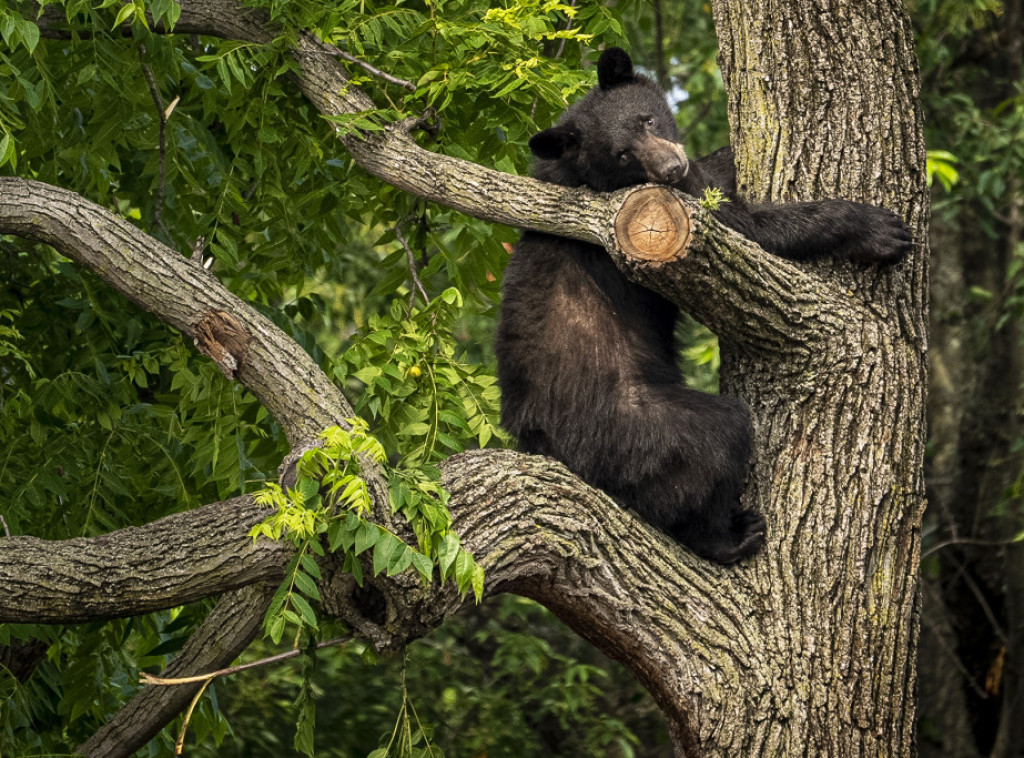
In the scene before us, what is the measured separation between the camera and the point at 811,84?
3881mm

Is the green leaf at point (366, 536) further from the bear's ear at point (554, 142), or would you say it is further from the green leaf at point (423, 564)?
the bear's ear at point (554, 142)

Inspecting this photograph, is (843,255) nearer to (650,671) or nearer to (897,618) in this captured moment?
(897,618)

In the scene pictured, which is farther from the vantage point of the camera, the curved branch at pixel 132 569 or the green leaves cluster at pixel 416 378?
the green leaves cluster at pixel 416 378

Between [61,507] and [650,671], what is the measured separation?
2.31 metres

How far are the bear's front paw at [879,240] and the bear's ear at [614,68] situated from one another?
48.5 inches

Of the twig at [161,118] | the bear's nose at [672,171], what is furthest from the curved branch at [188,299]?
the bear's nose at [672,171]

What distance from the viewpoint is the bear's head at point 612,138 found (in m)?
4.30

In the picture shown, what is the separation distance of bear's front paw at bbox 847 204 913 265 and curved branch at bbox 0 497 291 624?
1.96 m

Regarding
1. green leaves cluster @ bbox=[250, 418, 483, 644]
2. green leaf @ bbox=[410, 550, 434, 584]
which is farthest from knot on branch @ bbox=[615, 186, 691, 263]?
green leaf @ bbox=[410, 550, 434, 584]

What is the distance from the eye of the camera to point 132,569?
10.3 ft

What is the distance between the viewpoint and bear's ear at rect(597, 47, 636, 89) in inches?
176

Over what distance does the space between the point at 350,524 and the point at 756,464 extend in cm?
Result: 149

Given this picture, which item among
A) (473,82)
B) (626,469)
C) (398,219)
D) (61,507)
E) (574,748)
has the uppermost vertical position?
(473,82)

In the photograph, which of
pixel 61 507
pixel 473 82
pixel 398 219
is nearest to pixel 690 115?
pixel 398 219
